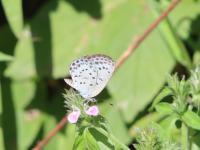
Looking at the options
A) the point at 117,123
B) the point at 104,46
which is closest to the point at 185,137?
the point at 117,123

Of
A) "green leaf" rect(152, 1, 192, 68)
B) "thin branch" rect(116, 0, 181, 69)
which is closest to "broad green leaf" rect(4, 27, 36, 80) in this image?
"thin branch" rect(116, 0, 181, 69)

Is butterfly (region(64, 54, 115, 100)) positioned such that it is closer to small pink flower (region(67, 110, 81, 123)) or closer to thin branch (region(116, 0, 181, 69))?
small pink flower (region(67, 110, 81, 123))

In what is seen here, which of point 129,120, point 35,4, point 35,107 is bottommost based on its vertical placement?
point 129,120

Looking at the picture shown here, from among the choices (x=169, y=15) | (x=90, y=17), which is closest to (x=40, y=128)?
(x=90, y=17)

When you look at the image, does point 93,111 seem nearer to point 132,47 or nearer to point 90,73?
point 90,73

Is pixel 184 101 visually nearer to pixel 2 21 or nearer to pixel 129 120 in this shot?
pixel 129 120

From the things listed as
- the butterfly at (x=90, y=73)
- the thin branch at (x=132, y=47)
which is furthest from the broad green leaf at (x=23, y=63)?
the butterfly at (x=90, y=73)

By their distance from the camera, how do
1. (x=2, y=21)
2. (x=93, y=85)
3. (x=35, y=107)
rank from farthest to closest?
(x=2, y=21) → (x=35, y=107) → (x=93, y=85)
